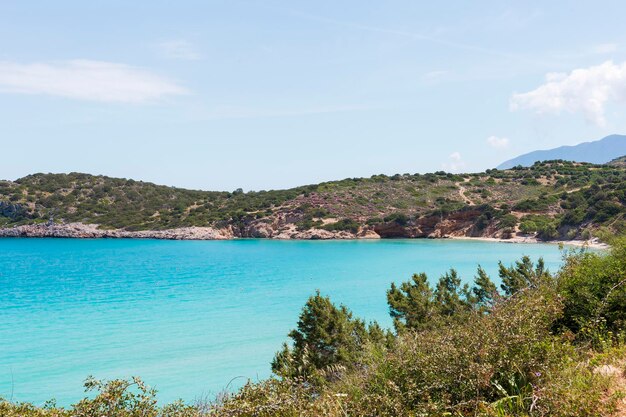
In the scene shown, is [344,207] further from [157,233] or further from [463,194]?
[157,233]

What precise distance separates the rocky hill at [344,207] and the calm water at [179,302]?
7706mm

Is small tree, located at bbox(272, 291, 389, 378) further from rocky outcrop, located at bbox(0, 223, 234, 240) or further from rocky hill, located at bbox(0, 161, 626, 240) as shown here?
rocky outcrop, located at bbox(0, 223, 234, 240)

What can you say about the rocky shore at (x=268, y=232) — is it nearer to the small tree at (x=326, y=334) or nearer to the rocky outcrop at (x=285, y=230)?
the rocky outcrop at (x=285, y=230)

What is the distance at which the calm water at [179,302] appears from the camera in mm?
21078

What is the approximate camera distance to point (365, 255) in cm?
6166

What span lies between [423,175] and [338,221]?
2910cm

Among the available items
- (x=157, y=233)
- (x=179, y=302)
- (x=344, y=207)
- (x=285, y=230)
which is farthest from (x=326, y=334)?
(x=157, y=233)

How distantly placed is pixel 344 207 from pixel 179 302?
5573cm

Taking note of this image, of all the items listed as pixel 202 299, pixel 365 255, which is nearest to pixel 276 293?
pixel 202 299

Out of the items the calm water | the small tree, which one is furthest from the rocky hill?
the small tree

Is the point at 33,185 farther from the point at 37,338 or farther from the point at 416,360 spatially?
the point at 416,360

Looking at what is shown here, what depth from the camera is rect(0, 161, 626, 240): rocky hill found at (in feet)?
227

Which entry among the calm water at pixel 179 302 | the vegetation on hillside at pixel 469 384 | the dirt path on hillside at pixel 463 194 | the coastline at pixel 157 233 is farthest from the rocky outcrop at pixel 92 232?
the vegetation on hillside at pixel 469 384

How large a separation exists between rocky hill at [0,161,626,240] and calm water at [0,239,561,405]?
771 centimetres
